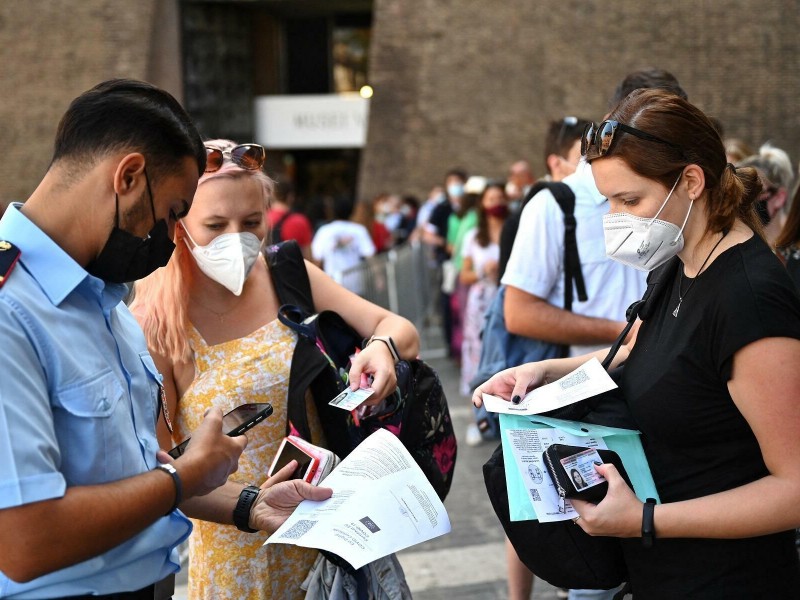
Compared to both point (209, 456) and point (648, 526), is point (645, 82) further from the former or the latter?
point (209, 456)

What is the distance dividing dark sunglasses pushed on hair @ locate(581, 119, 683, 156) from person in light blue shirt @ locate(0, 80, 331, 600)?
0.94 m

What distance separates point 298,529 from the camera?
2129 mm

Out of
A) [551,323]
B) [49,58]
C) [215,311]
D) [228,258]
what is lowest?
[49,58]

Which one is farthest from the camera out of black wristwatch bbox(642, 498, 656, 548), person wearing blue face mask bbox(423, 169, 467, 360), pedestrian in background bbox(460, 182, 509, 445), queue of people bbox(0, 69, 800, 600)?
person wearing blue face mask bbox(423, 169, 467, 360)

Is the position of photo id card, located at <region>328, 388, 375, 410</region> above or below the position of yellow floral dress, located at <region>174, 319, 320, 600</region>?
above

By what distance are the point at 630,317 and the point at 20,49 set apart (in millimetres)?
25340

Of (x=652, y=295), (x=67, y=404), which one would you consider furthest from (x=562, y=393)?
(x=67, y=404)

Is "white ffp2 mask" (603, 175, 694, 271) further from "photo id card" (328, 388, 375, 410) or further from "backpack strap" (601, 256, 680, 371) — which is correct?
"photo id card" (328, 388, 375, 410)

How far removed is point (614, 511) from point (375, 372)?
2.61 ft

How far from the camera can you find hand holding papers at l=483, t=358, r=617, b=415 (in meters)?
2.16

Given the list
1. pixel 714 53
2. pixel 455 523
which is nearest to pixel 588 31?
pixel 714 53

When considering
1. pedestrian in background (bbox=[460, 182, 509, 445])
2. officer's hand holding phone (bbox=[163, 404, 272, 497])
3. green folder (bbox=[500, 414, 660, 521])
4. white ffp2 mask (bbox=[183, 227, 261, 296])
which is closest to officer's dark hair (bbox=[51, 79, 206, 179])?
officer's hand holding phone (bbox=[163, 404, 272, 497])

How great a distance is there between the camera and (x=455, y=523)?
18.4 feet

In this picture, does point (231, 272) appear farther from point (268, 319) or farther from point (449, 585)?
point (449, 585)
